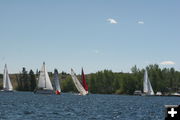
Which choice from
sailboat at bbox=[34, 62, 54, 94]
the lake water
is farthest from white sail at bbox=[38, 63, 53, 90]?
the lake water

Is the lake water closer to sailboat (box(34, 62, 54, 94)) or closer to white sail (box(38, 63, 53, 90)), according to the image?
white sail (box(38, 63, 53, 90))

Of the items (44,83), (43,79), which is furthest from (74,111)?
(44,83)

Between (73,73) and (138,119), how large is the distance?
406ft

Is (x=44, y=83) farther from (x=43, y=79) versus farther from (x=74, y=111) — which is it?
(x=74, y=111)

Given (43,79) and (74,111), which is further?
(43,79)

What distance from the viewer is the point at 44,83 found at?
589 feet

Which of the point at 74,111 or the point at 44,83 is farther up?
the point at 44,83

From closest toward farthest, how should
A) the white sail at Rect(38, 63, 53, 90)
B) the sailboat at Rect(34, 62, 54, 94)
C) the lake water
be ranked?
the lake water < the white sail at Rect(38, 63, 53, 90) < the sailboat at Rect(34, 62, 54, 94)

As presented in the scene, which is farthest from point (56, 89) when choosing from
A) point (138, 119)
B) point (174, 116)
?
point (174, 116)

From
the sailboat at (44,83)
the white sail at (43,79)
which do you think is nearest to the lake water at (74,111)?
the white sail at (43,79)

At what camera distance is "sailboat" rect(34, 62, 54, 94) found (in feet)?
582

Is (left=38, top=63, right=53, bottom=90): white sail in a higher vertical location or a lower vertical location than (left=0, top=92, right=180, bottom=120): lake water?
higher

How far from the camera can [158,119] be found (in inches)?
2413

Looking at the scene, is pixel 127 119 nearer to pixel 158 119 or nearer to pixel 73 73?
pixel 158 119
